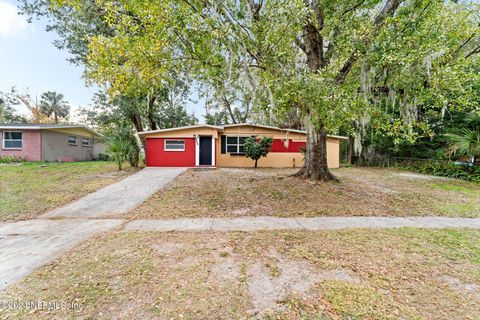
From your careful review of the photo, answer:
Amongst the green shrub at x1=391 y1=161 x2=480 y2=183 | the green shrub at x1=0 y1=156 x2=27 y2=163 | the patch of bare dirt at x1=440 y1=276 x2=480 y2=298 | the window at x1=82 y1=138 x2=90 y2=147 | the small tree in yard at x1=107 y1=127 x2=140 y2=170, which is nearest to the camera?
the patch of bare dirt at x1=440 y1=276 x2=480 y2=298

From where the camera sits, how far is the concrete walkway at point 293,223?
3.87m

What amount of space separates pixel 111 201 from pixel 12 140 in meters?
15.0

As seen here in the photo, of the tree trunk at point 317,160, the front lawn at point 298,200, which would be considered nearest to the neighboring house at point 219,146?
the tree trunk at point 317,160

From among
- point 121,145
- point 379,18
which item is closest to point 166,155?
point 121,145

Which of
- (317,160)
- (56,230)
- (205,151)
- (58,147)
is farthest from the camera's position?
(58,147)

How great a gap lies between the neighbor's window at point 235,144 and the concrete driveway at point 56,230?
27.5 ft

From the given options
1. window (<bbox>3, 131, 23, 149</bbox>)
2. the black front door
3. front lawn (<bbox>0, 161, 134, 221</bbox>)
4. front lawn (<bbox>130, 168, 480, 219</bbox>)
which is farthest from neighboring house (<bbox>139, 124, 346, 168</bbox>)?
window (<bbox>3, 131, 23, 149</bbox>)

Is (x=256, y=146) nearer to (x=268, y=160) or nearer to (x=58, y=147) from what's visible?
(x=268, y=160)

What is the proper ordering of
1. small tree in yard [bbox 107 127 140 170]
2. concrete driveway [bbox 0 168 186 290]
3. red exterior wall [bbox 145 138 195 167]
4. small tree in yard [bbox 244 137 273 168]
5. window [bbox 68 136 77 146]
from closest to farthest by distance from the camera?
concrete driveway [bbox 0 168 186 290] < small tree in yard [bbox 107 127 140 170] < small tree in yard [bbox 244 137 273 168] < red exterior wall [bbox 145 138 195 167] < window [bbox 68 136 77 146]

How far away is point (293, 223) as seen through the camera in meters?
4.18

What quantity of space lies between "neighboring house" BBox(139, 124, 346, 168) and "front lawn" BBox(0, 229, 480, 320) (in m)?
9.81

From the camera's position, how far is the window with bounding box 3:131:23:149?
1421 centimetres

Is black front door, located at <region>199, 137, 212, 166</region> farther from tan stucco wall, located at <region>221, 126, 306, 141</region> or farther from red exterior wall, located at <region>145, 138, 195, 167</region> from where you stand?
tan stucco wall, located at <region>221, 126, 306, 141</region>

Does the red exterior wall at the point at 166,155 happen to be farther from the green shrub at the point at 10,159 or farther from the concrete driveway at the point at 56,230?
the green shrub at the point at 10,159
